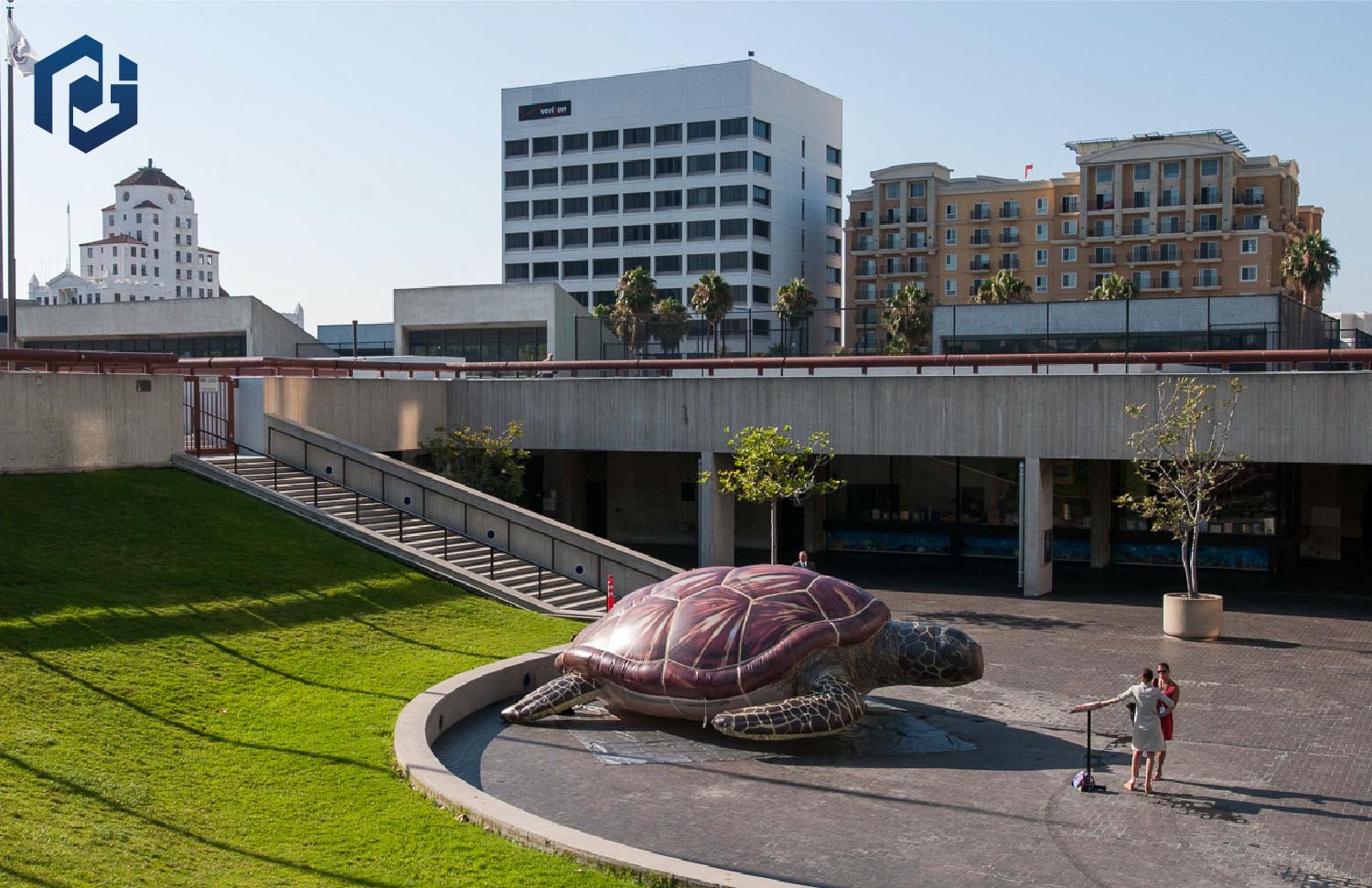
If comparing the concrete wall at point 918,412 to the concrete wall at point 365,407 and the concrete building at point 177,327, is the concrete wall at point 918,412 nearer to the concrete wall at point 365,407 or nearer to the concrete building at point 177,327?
the concrete wall at point 365,407

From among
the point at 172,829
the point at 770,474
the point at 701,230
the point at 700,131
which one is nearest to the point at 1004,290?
the point at 701,230

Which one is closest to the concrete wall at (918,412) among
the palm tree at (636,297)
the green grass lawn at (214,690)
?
the green grass lawn at (214,690)

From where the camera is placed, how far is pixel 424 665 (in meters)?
17.6

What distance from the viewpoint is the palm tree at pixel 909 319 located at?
253ft

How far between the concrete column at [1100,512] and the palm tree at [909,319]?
40966mm

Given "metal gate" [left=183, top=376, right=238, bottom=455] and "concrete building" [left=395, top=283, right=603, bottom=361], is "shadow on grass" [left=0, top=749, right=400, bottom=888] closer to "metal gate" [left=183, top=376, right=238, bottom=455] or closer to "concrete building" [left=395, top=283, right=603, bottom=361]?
"metal gate" [left=183, top=376, right=238, bottom=455]

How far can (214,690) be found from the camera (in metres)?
14.9

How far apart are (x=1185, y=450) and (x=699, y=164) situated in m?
76.4

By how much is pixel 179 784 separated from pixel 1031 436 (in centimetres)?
2231

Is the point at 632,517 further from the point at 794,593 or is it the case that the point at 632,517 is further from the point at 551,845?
the point at 551,845

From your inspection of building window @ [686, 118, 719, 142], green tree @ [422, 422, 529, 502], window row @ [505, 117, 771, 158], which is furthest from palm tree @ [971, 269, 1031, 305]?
green tree @ [422, 422, 529, 502]

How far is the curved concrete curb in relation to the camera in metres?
10.4

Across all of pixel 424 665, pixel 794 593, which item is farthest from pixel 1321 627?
pixel 424 665

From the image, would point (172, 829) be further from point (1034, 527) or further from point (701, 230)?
point (701, 230)
